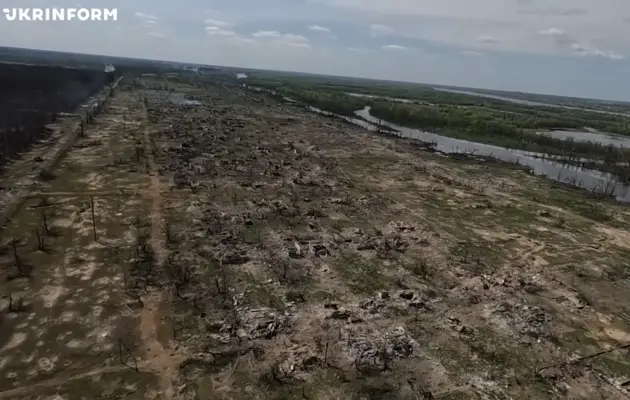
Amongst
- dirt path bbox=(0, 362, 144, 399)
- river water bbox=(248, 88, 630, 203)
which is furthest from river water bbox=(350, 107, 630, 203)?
dirt path bbox=(0, 362, 144, 399)

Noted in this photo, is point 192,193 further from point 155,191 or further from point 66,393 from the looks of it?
point 66,393

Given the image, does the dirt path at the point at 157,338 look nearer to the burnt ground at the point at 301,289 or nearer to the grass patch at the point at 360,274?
the burnt ground at the point at 301,289

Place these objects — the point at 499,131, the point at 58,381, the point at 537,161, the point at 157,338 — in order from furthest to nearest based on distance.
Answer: the point at 499,131
the point at 537,161
the point at 157,338
the point at 58,381

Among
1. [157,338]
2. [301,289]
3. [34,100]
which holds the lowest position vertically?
[157,338]

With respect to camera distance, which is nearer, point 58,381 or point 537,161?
point 58,381

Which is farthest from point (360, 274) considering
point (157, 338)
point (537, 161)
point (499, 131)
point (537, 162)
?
point (499, 131)

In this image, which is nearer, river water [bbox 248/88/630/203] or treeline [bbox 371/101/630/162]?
river water [bbox 248/88/630/203]

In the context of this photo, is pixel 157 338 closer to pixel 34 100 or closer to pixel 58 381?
pixel 58 381

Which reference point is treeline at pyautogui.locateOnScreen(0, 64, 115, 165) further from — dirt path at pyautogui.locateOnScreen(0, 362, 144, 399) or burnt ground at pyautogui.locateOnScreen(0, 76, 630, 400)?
dirt path at pyautogui.locateOnScreen(0, 362, 144, 399)
